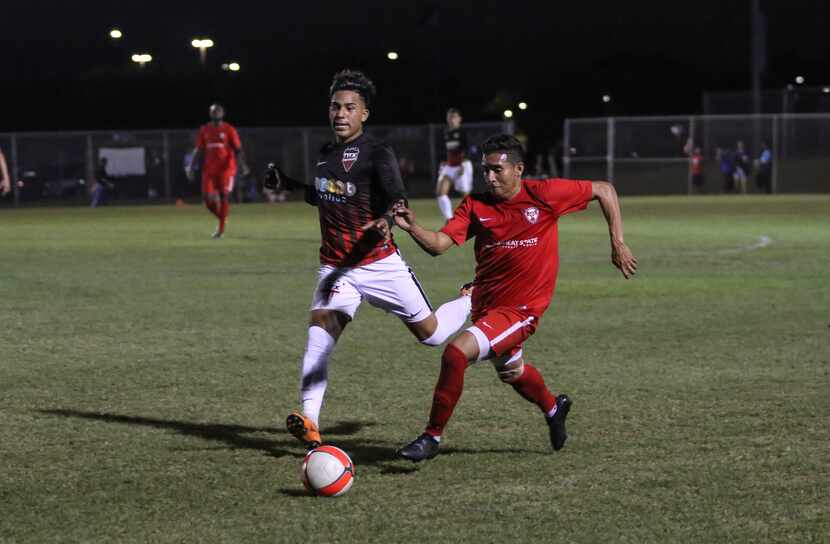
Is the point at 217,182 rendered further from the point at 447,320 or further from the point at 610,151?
the point at 610,151

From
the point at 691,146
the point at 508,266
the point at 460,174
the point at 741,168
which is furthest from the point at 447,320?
the point at 691,146

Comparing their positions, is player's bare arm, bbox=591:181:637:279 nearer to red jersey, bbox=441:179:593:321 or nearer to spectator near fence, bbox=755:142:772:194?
red jersey, bbox=441:179:593:321

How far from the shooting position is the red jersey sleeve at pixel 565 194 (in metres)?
6.77

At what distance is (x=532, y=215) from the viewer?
6695mm

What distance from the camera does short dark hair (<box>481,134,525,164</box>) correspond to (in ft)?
21.5

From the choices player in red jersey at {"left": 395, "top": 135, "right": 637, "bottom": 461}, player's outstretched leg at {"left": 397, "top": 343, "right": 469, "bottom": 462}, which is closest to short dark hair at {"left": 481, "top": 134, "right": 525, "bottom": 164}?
player in red jersey at {"left": 395, "top": 135, "right": 637, "bottom": 461}

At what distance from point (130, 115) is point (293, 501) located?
70582 mm

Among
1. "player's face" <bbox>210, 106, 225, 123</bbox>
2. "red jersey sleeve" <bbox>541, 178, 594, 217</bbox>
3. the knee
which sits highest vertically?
"player's face" <bbox>210, 106, 225, 123</bbox>

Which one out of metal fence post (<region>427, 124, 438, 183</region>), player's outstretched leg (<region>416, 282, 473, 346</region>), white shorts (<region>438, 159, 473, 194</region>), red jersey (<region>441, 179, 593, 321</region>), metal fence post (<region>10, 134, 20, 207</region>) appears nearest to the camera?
red jersey (<region>441, 179, 593, 321</region>)

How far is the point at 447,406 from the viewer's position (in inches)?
253

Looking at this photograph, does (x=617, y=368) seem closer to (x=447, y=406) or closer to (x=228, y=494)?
(x=447, y=406)

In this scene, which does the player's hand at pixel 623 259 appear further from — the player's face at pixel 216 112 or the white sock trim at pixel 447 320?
the player's face at pixel 216 112

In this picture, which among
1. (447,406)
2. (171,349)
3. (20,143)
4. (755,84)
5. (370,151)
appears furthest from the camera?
(755,84)

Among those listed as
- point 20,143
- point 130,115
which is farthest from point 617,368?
point 130,115
